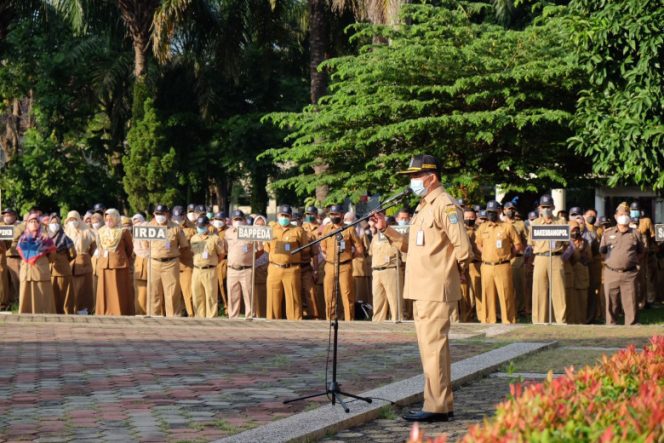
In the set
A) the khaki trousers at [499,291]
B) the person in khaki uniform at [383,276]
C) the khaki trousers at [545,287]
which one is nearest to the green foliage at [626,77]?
the khaki trousers at [545,287]

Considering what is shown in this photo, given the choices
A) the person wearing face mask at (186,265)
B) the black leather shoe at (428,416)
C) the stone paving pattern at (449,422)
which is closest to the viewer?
the stone paving pattern at (449,422)

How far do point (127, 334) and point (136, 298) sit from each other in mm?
6124

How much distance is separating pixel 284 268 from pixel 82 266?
4389 mm

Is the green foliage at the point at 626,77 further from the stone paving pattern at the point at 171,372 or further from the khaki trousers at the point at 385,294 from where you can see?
the khaki trousers at the point at 385,294

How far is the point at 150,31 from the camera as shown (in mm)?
36406

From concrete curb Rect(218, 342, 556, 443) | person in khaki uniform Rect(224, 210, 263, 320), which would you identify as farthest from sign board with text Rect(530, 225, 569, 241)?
concrete curb Rect(218, 342, 556, 443)

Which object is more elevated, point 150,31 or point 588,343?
point 150,31

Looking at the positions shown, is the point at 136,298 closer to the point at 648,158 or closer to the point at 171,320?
the point at 171,320

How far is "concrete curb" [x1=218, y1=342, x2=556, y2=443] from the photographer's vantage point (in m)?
8.32

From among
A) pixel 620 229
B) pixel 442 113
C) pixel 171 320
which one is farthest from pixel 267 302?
pixel 442 113

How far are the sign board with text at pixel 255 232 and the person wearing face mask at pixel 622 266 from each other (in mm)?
5884

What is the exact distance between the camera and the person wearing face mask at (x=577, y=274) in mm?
21562

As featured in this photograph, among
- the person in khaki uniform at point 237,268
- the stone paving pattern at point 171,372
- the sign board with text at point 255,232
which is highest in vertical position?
the sign board with text at point 255,232

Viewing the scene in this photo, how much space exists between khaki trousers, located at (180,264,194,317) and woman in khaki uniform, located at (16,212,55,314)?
2.52m
